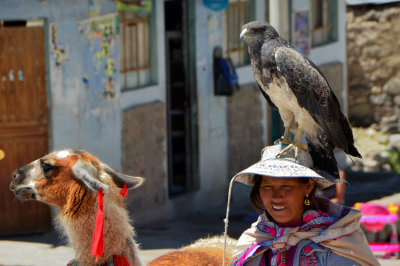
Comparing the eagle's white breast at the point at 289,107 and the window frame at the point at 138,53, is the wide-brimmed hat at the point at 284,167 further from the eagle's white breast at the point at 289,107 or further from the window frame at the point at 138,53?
the window frame at the point at 138,53

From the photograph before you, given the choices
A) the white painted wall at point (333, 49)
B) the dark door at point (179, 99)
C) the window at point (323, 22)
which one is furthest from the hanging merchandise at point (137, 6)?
the window at point (323, 22)

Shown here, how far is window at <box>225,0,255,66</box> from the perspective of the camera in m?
12.6

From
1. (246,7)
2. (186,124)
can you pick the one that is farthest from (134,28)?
(246,7)

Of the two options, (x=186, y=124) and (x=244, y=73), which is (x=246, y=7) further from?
(x=186, y=124)

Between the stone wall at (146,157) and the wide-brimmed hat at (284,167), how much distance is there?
240 inches

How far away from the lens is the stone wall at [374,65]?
17.1 m

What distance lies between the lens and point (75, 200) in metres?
4.64

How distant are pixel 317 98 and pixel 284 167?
0.67m

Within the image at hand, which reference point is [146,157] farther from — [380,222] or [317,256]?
[317,256]

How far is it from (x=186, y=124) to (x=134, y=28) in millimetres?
1855

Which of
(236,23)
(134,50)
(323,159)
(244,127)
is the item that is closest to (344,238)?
(323,159)

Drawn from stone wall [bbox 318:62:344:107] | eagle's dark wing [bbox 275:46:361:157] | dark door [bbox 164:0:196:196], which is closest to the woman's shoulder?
eagle's dark wing [bbox 275:46:361:157]

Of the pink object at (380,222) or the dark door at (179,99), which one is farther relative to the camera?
the dark door at (179,99)

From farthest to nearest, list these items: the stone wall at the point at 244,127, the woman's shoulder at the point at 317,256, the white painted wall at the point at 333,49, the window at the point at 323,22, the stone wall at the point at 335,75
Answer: the window at the point at 323,22 < the stone wall at the point at 335,75 < the white painted wall at the point at 333,49 < the stone wall at the point at 244,127 < the woman's shoulder at the point at 317,256
